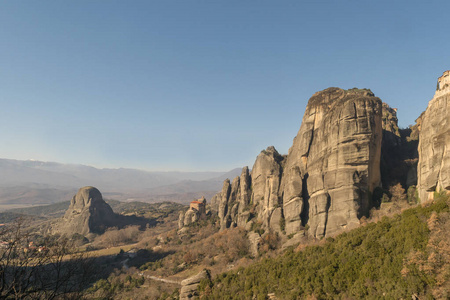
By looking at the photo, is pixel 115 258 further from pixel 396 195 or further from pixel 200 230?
pixel 396 195

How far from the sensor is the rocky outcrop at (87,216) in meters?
99.1

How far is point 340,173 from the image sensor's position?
3791 cm

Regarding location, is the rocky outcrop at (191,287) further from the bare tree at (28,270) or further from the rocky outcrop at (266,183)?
the rocky outcrop at (266,183)

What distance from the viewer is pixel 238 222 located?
210ft

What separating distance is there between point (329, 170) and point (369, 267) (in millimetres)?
19872

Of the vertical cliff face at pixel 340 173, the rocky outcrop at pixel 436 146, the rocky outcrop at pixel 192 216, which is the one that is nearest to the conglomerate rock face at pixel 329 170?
the vertical cliff face at pixel 340 173

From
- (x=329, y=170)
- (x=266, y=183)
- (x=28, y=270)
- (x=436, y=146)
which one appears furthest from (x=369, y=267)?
(x=266, y=183)

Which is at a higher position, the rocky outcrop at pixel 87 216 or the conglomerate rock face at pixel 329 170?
the conglomerate rock face at pixel 329 170

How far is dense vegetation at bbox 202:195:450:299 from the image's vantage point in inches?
724

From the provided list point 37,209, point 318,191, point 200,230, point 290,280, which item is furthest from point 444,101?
point 37,209

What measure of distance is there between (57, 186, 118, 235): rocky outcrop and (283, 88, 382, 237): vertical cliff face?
90492 mm

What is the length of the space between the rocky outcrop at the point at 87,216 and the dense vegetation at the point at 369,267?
88.7m

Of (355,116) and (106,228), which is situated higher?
(355,116)

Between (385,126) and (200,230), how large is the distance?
6100 centimetres
